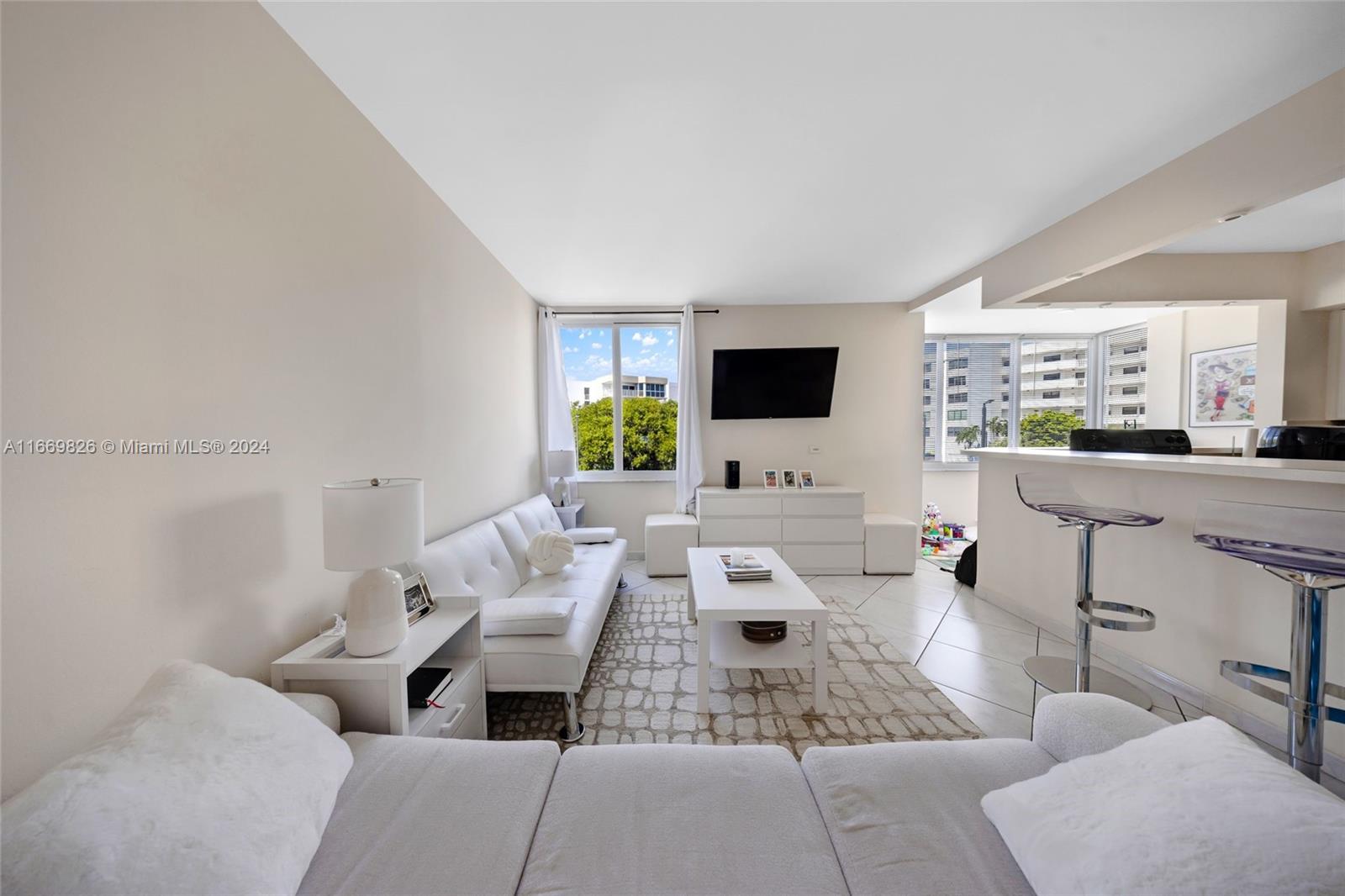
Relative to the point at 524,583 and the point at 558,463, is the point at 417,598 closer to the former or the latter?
the point at 524,583

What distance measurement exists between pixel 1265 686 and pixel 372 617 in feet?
9.58

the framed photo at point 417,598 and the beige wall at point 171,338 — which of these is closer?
the beige wall at point 171,338

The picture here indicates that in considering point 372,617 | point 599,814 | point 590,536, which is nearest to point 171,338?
point 372,617

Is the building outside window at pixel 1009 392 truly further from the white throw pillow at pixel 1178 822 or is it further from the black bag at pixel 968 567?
the white throw pillow at pixel 1178 822

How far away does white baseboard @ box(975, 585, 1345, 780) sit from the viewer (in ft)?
5.78

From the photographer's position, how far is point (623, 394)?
4641 millimetres

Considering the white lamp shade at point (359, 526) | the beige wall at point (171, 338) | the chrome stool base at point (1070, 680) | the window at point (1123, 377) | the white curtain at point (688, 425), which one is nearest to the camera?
the beige wall at point (171, 338)

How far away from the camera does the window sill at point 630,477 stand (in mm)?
4570

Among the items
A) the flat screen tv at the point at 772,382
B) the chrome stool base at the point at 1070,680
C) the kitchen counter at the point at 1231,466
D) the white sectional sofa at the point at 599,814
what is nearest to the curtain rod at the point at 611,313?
the flat screen tv at the point at 772,382

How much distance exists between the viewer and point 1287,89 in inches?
66.3

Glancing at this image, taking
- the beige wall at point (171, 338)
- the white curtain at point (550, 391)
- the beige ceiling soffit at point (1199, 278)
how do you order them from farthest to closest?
the white curtain at point (550, 391) → the beige ceiling soffit at point (1199, 278) → the beige wall at point (171, 338)

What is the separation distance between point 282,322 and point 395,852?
1494mm

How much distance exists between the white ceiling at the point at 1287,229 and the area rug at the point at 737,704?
3003 mm

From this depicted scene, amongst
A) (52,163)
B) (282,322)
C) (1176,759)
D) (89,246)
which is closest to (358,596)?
(282,322)
